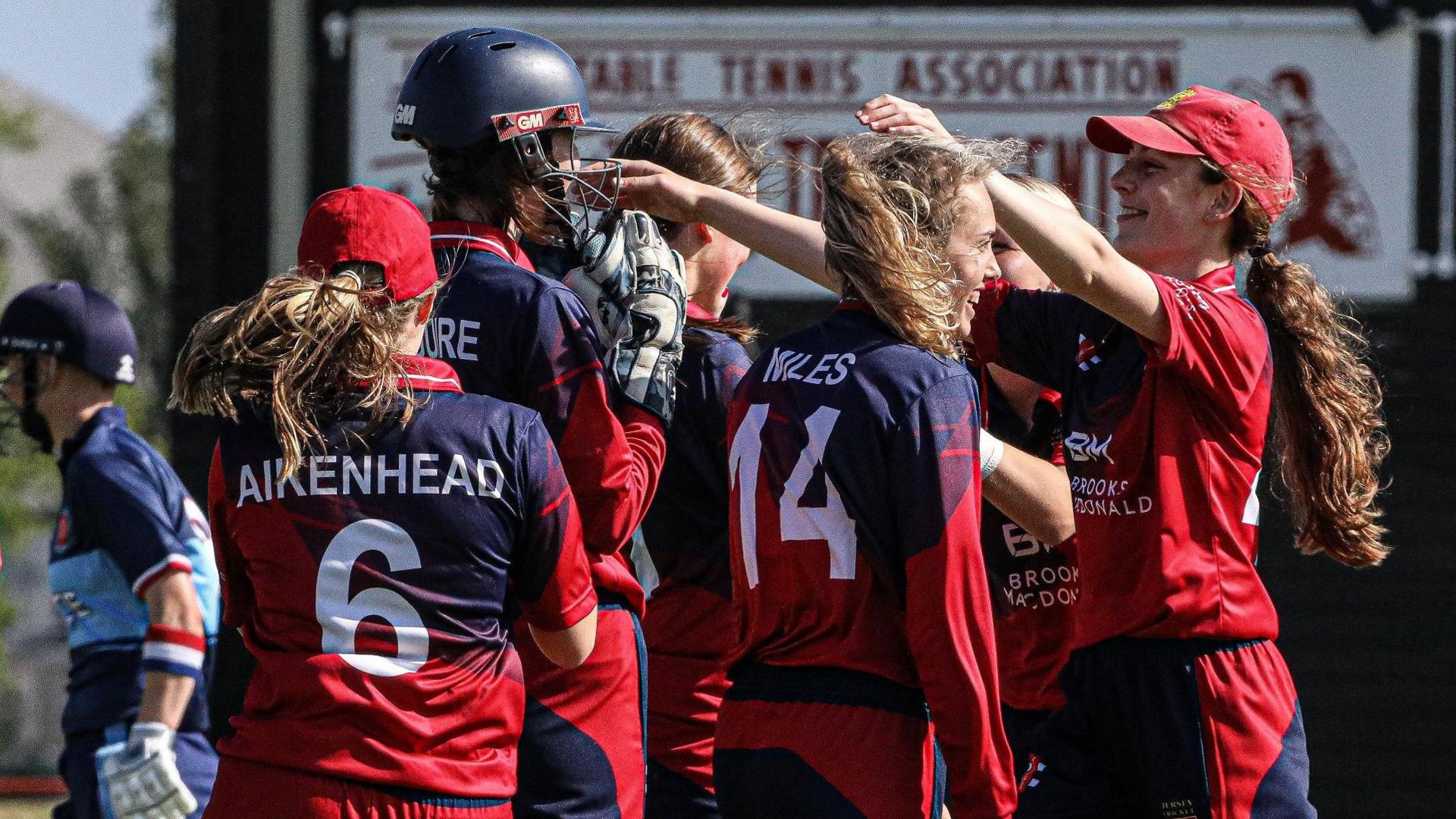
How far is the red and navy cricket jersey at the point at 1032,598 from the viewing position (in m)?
3.73

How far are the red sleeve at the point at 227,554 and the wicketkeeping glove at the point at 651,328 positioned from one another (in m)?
0.76

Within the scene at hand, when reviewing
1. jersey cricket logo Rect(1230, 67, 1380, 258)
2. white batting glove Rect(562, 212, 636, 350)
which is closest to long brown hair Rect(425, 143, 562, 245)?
white batting glove Rect(562, 212, 636, 350)

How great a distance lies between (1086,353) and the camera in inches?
132

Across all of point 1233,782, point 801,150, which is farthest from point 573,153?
point 801,150

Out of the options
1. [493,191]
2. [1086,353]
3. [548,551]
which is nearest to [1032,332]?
[1086,353]

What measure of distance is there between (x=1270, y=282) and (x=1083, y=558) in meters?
0.74

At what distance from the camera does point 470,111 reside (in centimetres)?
311

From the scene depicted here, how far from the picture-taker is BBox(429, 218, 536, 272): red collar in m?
3.11

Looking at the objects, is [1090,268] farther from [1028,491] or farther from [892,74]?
[892,74]

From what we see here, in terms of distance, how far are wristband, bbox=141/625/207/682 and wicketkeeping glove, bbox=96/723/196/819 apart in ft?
0.51

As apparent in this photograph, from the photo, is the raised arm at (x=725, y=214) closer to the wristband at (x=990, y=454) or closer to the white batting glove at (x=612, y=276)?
the white batting glove at (x=612, y=276)

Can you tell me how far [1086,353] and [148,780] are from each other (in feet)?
8.38

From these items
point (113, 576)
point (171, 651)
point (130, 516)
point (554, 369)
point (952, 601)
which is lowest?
point (171, 651)

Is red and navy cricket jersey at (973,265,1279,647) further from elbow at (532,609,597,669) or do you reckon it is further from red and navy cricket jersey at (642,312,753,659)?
elbow at (532,609,597,669)
